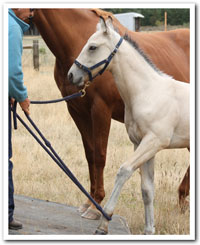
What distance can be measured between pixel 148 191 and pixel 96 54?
1.31m

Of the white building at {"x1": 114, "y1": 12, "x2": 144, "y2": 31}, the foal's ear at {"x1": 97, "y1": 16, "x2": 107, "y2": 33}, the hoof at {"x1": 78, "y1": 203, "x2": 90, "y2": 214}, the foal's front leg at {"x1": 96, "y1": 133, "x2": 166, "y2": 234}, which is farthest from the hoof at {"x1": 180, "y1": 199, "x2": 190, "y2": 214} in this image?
the white building at {"x1": 114, "y1": 12, "x2": 144, "y2": 31}

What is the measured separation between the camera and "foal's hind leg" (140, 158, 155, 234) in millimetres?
A: 3998

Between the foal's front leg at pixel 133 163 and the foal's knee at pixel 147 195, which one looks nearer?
the foal's front leg at pixel 133 163

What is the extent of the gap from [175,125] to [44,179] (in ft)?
9.24

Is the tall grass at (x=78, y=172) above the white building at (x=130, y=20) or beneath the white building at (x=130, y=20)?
beneath

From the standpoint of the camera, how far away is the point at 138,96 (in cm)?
377

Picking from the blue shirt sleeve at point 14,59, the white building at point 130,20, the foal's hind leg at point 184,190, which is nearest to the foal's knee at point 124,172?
the blue shirt sleeve at point 14,59

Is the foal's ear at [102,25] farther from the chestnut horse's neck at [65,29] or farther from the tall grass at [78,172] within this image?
the tall grass at [78,172]

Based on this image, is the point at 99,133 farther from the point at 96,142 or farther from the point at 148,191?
the point at 148,191

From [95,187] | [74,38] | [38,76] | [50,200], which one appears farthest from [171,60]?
[38,76]

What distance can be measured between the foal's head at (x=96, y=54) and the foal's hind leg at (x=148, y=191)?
0.99 meters

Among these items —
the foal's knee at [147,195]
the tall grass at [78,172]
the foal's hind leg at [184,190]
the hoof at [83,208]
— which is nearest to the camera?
the foal's knee at [147,195]

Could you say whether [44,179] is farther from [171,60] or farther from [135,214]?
[171,60]

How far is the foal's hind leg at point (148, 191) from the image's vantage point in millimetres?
3998
